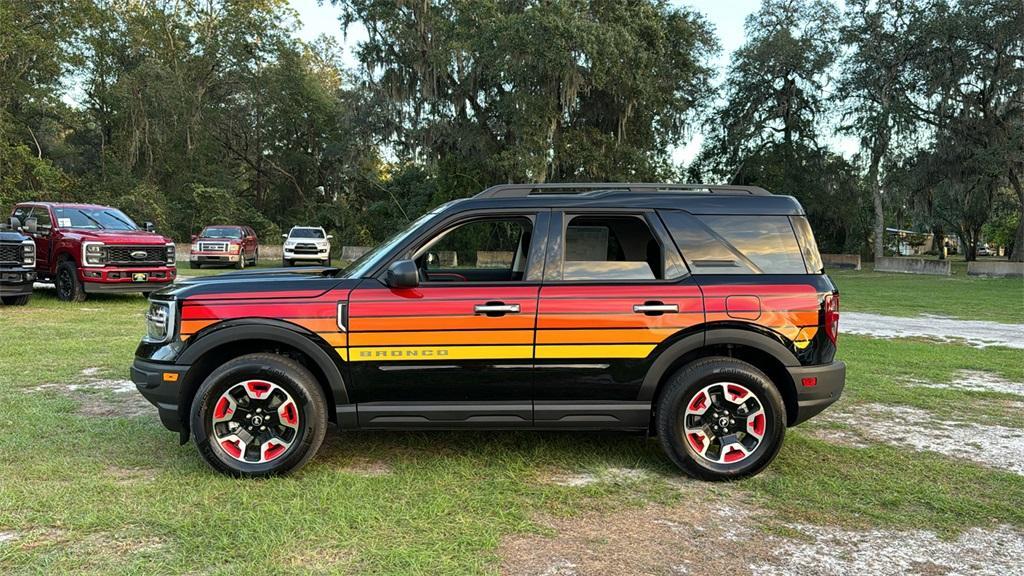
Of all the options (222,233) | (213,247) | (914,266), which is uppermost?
(222,233)

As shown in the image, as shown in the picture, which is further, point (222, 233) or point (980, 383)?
point (222, 233)

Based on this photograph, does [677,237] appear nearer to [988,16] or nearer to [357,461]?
[357,461]

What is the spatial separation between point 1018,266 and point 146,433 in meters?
34.0

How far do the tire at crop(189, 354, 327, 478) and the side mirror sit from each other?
812 mm

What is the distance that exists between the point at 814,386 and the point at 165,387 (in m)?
4.06

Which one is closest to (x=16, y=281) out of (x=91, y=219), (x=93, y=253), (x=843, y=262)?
(x=93, y=253)

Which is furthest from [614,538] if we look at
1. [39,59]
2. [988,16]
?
[39,59]

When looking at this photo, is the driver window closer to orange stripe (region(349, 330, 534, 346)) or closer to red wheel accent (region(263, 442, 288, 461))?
orange stripe (region(349, 330, 534, 346))

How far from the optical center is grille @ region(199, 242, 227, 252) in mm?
25188

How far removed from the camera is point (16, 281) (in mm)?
11711

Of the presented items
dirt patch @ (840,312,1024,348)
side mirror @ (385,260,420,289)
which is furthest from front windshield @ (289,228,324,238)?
side mirror @ (385,260,420,289)

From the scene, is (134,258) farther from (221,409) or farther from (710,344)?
(710,344)

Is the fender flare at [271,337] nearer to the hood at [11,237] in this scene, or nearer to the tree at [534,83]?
the hood at [11,237]

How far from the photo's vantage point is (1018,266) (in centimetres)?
2856
